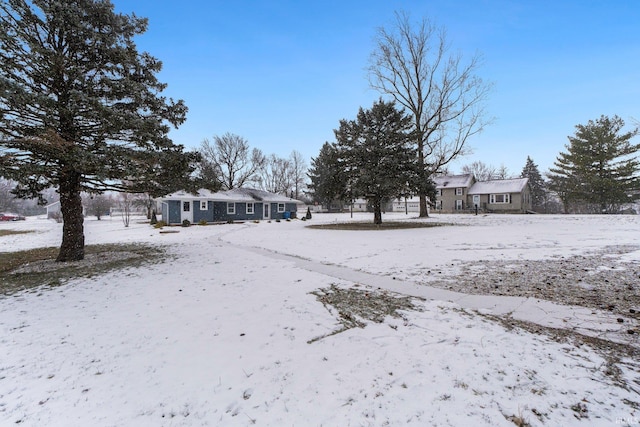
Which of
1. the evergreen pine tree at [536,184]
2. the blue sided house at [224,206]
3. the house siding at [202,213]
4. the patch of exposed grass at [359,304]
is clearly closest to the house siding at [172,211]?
the blue sided house at [224,206]

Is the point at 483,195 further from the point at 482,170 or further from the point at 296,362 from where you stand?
the point at 296,362

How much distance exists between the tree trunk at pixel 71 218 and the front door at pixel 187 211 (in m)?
17.1

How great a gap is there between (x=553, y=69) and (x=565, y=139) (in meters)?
28.3

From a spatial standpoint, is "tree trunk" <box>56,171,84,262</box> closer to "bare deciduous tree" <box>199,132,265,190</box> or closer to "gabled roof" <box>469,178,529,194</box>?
"bare deciduous tree" <box>199,132,265,190</box>

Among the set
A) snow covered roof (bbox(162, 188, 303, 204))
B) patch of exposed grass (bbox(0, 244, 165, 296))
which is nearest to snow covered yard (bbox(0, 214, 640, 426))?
patch of exposed grass (bbox(0, 244, 165, 296))

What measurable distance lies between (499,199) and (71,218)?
4561 cm

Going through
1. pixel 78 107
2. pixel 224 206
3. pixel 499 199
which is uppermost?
pixel 78 107

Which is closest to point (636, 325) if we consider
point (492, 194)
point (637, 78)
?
point (637, 78)

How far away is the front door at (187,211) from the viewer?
84.5 ft

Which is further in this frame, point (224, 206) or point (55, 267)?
point (224, 206)

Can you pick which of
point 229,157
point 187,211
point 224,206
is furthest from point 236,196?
point 229,157

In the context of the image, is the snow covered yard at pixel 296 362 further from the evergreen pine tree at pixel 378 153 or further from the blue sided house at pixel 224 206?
the blue sided house at pixel 224 206

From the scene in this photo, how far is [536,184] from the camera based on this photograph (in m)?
49.6

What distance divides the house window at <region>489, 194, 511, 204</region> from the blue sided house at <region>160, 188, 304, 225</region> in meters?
28.9
